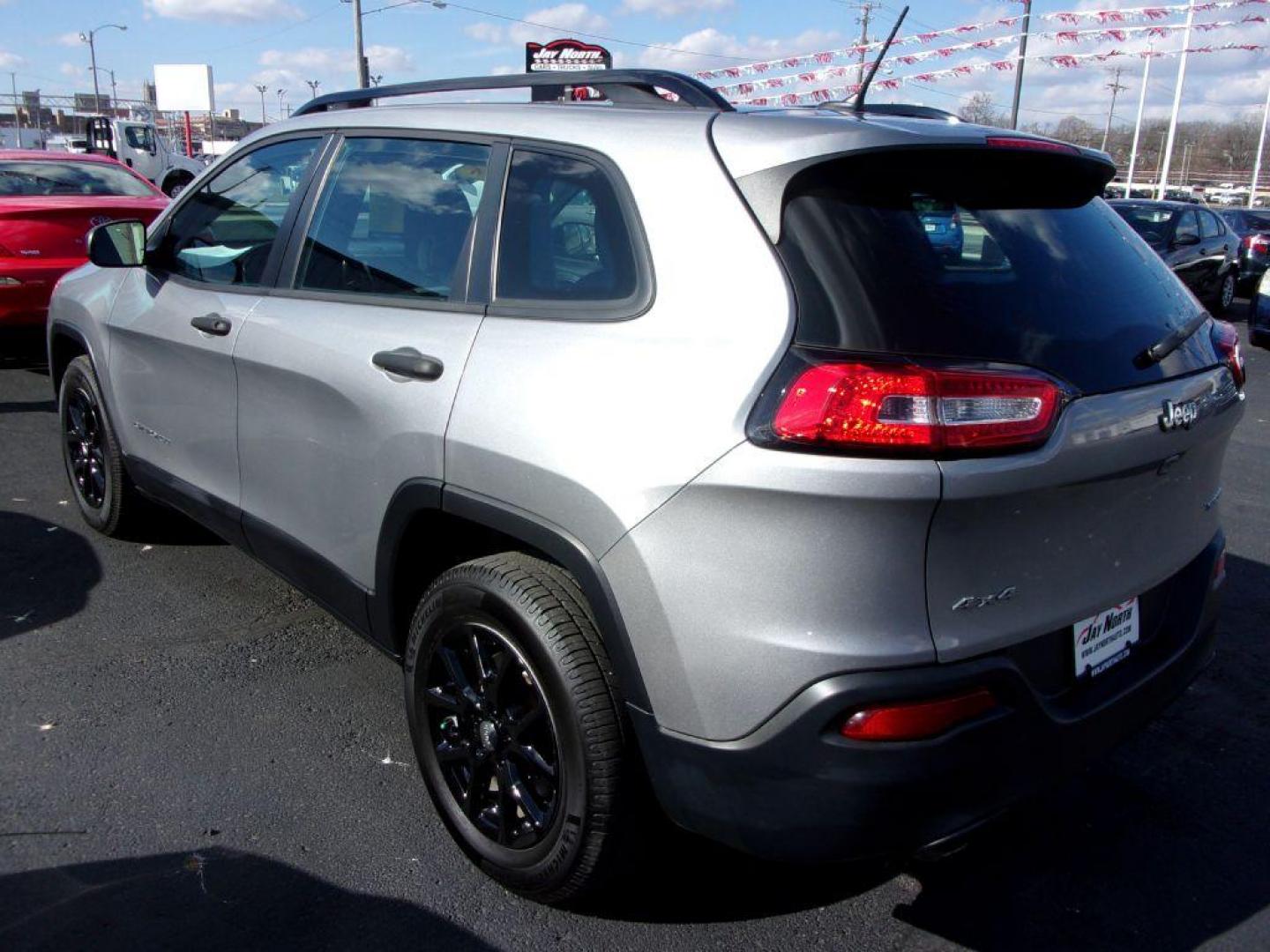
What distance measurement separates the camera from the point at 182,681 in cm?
369

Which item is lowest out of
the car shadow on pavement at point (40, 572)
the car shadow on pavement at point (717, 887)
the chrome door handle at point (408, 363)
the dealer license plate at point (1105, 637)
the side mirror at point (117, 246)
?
the car shadow on pavement at point (717, 887)

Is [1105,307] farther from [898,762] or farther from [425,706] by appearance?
[425,706]

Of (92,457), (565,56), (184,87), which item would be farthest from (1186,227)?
(184,87)

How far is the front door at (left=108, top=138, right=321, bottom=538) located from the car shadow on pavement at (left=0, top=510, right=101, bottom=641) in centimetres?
56

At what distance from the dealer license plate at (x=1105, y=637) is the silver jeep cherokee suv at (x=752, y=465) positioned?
0.02 meters

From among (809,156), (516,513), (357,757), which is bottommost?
(357,757)

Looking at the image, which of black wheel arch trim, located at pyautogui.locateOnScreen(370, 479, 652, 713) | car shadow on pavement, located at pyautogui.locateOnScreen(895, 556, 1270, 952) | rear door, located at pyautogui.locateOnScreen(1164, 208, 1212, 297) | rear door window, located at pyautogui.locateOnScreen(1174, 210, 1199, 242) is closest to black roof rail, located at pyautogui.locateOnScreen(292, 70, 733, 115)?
black wheel arch trim, located at pyautogui.locateOnScreen(370, 479, 652, 713)

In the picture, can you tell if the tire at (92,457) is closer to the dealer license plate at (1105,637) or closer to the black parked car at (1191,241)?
the dealer license plate at (1105,637)

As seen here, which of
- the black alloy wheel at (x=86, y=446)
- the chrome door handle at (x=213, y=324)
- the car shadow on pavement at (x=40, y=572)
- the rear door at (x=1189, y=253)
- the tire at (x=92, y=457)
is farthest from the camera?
the rear door at (x=1189, y=253)

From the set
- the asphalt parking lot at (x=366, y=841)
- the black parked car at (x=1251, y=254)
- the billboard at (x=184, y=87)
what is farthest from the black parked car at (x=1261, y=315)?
the billboard at (x=184, y=87)

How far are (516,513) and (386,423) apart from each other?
22.4 inches

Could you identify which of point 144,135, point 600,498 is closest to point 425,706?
point 600,498

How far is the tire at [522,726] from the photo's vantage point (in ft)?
7.61

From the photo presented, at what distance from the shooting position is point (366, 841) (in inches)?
113
